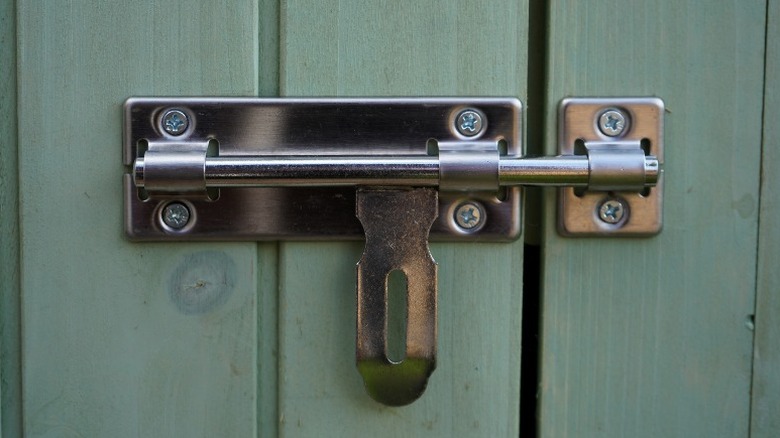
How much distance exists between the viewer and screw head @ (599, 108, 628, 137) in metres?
0.53

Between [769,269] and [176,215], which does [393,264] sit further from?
[769,269]

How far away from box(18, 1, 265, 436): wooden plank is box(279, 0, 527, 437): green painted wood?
0.03 meters

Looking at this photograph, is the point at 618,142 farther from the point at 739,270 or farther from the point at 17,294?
the point at 17,294

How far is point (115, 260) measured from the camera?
53 cm

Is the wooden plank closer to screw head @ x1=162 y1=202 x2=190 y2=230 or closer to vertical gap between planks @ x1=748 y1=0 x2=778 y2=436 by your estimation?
screw head @ x1=162 y1=202 x2=190 y2=230

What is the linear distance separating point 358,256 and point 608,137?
0.62ft

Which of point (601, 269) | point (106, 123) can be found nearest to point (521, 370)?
point (601, 269)

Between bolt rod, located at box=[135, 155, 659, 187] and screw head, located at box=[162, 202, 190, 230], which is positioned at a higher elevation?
bolt rod, located at box=[135, 155, 659, 187]

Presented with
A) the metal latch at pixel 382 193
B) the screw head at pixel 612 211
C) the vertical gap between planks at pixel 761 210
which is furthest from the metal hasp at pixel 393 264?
the vertical gap between planks at pixel 761 210

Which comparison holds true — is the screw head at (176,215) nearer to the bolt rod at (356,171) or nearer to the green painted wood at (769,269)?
the bolt rod at (356,171)

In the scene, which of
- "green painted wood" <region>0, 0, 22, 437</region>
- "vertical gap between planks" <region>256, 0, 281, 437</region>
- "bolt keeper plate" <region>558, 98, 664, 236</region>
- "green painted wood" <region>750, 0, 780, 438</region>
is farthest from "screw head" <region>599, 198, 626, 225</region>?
"green painted wood" <region>0, 0, 22, 437</region>

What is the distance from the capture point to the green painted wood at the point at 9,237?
532 millimetres

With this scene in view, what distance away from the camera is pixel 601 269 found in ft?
1.77

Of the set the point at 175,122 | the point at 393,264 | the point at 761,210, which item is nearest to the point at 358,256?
the point at 393,264
